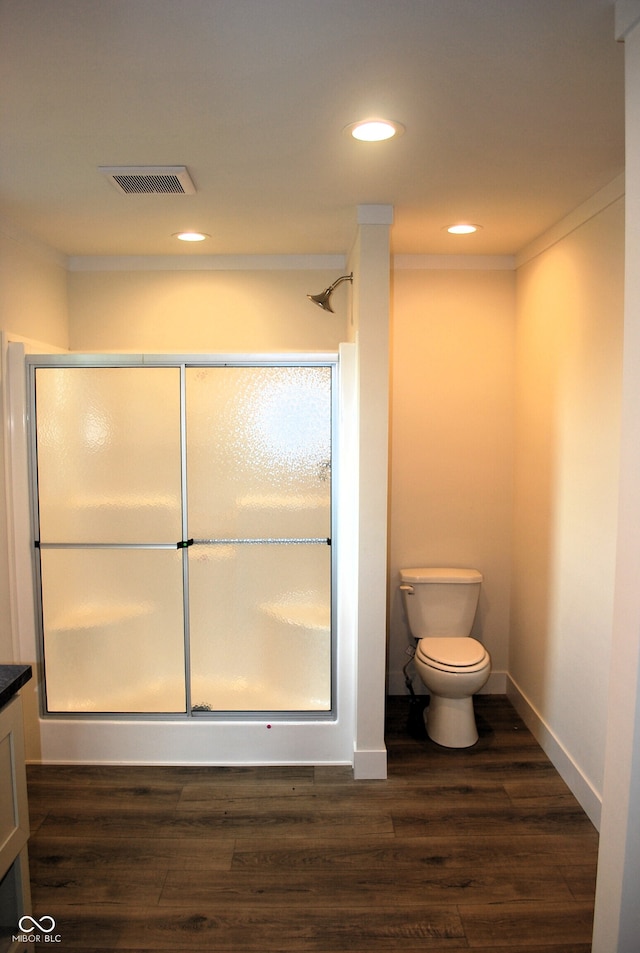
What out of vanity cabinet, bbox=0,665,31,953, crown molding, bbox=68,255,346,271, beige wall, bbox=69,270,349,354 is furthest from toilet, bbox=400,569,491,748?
vanity cabinet, bbox=0,665,31,953

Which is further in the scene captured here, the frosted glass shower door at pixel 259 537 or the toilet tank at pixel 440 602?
the toilet tank at pixel 440 602

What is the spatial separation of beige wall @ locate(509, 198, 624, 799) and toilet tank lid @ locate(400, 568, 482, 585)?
280mm

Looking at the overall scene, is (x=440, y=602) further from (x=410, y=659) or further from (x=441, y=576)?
(x=410, y=659)

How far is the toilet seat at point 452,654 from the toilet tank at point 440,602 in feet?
0.43

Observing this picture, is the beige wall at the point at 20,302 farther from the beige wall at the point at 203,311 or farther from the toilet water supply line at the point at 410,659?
the toilet water supply line at the point at 410,659

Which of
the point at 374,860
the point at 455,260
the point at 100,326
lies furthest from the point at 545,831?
the point at 100,326

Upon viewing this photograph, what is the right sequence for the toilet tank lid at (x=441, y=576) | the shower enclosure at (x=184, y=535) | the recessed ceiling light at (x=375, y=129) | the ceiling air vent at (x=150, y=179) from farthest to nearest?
the toilet tank lid at (x=441, y=576) → the shower enclosure at (x=184, y=535) → the ceiling air vent at (x=150, y=179) → the recessed ceiling light at (x=375, y=129)

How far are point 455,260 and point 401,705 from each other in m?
2.51

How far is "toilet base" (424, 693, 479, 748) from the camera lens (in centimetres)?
311

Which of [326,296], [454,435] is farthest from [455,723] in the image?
[326,296]

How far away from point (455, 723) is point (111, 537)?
1.89m

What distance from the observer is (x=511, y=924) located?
2021 millimetres

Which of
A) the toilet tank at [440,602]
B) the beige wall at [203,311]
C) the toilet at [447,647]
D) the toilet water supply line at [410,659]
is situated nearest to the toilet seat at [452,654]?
the toilet at [447,647]

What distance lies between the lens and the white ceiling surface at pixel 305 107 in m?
1.38
